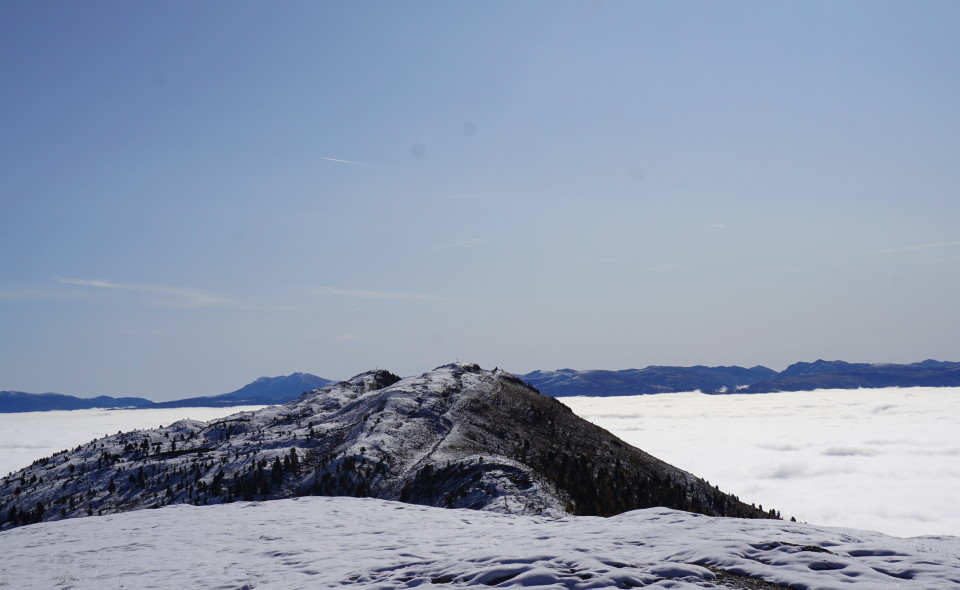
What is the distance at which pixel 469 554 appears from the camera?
15508 mm

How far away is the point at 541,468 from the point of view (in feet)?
171

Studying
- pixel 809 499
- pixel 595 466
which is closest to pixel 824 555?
pixel 595 466

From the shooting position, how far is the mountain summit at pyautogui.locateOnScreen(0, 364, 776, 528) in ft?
144

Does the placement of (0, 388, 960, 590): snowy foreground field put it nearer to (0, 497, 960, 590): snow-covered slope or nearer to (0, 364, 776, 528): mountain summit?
(0, 497, 960, 590): snow-covered slope

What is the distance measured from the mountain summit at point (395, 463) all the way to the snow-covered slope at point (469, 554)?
1525cm

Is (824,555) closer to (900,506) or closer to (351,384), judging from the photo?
(351,384)

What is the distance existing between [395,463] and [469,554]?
35.6 metres

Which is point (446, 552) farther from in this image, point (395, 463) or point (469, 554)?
point (395, 463)

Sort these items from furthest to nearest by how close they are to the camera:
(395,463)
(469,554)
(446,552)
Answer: (395,463) → (446,552) → (469,554)

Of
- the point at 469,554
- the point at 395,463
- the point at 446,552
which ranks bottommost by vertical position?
the point at 395,463

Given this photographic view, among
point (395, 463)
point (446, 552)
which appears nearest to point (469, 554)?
point (446, 552)

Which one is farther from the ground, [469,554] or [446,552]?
[469,554]

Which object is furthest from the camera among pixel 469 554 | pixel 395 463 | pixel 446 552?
pixel 395 463

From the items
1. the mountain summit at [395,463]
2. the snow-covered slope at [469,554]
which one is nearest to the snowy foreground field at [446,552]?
the snow-covered slope at [469,554]
